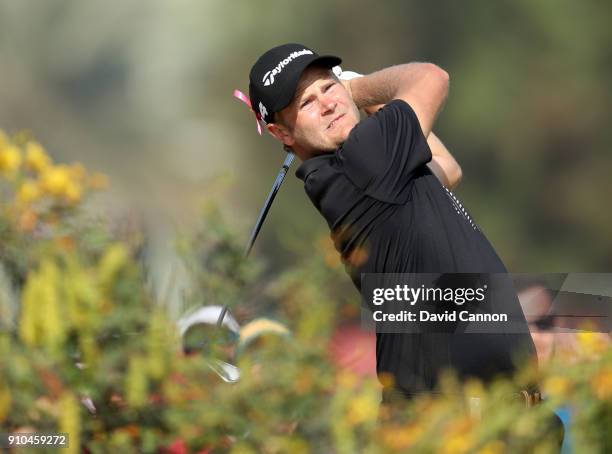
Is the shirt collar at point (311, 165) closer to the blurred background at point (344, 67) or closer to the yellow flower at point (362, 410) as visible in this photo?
the yellow flower at point (362, 410)

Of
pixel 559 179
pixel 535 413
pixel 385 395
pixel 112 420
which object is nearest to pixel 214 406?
pixel 112 420

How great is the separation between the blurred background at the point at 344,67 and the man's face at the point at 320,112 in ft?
11.3

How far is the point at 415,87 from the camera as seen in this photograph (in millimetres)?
2738

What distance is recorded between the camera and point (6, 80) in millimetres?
6418

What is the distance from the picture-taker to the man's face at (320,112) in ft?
8.80

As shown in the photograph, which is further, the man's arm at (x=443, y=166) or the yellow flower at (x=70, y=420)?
the man's arm at (x=443, y=166)

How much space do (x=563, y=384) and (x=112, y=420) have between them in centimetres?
90

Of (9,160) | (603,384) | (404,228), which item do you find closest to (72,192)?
(9,160)

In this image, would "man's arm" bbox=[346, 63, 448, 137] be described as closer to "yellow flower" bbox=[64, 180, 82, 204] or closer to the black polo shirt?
the black polo shirt

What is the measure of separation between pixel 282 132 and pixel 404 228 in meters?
0.44

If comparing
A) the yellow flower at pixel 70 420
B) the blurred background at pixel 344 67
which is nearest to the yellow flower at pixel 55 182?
the yellow flower at pixel 70 420

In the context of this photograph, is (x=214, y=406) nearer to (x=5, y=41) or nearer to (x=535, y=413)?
(x=535, y=413)

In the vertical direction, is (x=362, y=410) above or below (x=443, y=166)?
below

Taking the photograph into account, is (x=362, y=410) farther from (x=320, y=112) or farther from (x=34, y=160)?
(x=34, y=160)
